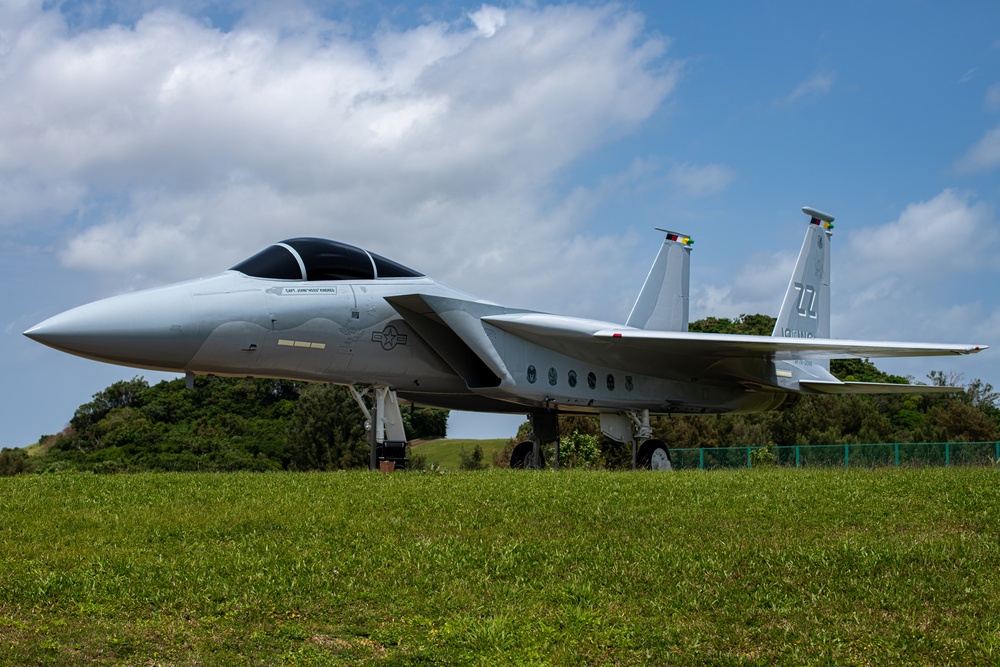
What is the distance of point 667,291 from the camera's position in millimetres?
19797

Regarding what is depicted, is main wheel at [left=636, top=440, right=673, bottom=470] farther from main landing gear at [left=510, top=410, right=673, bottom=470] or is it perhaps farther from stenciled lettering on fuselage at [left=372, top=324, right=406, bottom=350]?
stenciled lettering on fuselage at [left=372, top=324, right=406, bottom=350]

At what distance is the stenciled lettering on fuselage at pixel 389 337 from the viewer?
1332 centimetres

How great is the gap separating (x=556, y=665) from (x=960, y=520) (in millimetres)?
5288

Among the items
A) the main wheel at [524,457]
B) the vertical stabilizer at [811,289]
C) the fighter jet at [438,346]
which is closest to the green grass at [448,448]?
the vertical stabilizer at [811,289]

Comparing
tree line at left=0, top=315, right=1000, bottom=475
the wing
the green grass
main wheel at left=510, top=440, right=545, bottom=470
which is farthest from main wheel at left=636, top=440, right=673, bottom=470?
the green grass

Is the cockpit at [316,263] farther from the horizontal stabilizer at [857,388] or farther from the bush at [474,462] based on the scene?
the horizontal stabilizer at [857,388]

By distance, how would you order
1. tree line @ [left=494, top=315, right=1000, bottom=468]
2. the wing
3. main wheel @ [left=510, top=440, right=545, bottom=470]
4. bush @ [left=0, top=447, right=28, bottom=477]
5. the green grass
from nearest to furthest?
1. the wing
2. main wheel @ [left=510, top=440, right=545, bottom=470]
3. bush @ [left=0, top=447, right=28, bottom=477]
4. tree line @ [left=494, top=315, right=1000, bottom=468]
5. the green grass

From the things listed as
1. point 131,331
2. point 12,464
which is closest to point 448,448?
point 12,464

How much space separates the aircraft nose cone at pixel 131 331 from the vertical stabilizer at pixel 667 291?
10.0m

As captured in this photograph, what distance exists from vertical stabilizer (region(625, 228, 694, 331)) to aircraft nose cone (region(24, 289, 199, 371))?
10.0 meters

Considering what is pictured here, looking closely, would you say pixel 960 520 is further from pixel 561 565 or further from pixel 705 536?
pixel 561 565

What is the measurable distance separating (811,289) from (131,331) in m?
15.9

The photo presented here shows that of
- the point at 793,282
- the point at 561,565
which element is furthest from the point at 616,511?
the point at 793,282

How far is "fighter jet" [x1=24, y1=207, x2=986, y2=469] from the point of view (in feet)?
37.5
